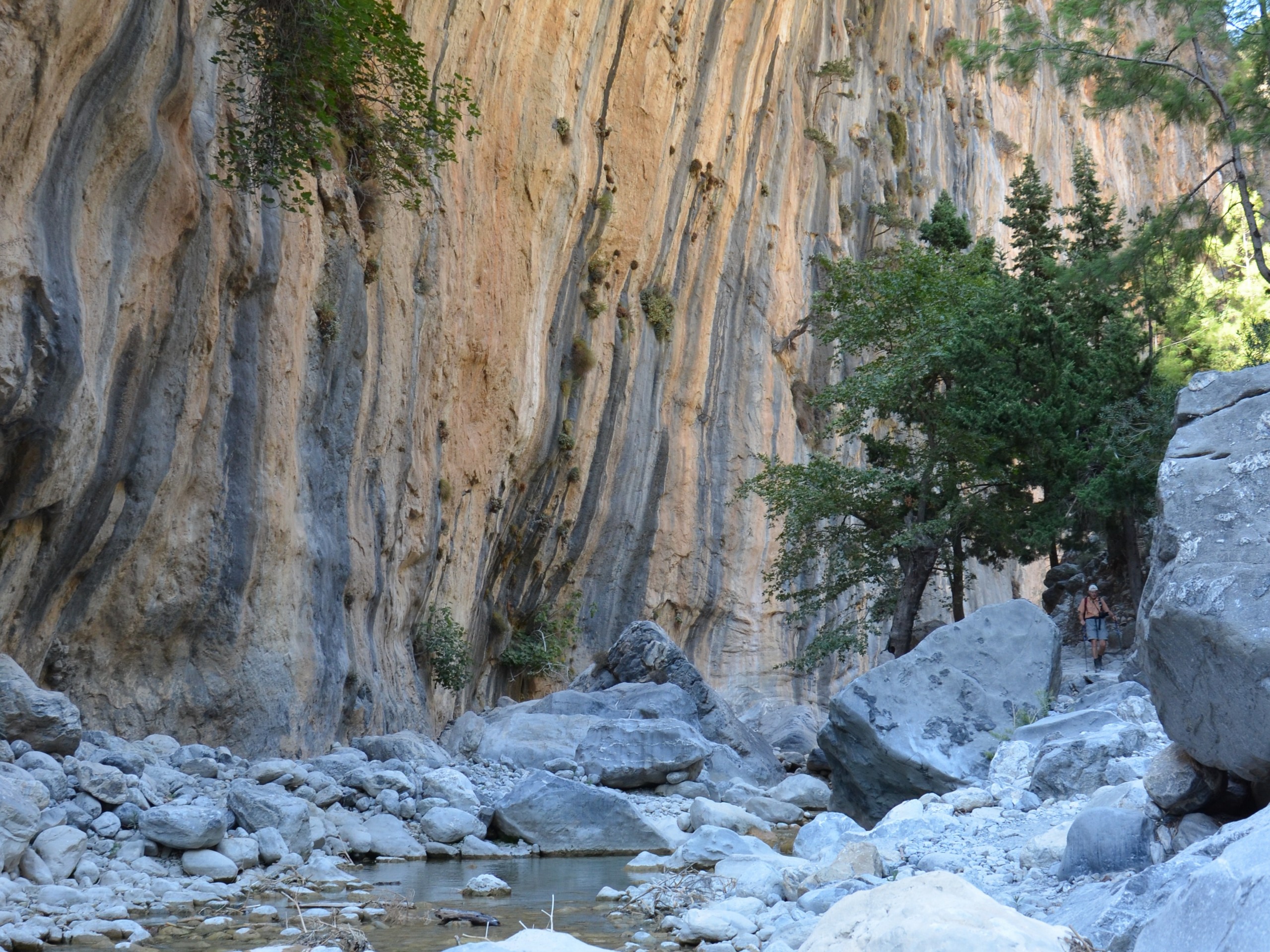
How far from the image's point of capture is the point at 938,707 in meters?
11.2

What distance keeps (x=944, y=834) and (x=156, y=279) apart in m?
8.38

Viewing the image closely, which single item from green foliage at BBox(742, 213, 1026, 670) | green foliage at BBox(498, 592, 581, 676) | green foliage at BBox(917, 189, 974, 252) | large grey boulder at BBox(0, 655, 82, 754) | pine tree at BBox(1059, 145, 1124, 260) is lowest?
large grey boulder at BBox(0, 655, 82, 754)

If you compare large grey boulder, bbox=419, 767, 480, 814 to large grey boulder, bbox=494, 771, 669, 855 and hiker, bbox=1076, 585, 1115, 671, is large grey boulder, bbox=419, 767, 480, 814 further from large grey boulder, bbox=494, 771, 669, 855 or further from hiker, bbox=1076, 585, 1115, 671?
hiker, bbox=1076, 585, 1115, 671

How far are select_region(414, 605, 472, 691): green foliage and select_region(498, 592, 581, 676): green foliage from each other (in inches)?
135

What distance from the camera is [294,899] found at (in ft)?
21.0

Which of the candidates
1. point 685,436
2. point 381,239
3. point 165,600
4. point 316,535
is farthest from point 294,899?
point 685,436

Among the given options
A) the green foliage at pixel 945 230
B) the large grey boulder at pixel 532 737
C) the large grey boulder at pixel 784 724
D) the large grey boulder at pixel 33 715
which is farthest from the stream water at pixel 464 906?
the green foliage at pixel 945 230

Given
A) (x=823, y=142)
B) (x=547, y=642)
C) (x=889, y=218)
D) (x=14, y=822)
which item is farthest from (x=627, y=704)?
(x=889, y=218)

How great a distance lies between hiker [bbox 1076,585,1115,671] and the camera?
55.7 ft

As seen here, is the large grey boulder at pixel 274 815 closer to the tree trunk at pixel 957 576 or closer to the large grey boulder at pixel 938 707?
the large grey boulder at pixel 938 707

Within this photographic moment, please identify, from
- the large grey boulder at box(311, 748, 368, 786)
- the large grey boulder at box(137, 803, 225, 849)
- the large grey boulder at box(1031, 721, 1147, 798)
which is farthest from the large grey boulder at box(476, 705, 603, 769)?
the large grey boulder at box(1031, 721, 1147, 798)

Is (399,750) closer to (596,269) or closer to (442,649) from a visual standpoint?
(442,649)

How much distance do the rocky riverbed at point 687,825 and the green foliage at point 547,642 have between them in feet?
23.7

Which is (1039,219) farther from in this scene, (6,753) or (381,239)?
(6,753)
